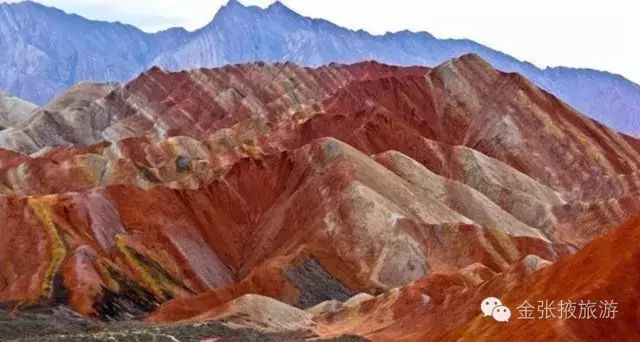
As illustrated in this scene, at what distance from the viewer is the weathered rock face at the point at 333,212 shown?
73.4 metres

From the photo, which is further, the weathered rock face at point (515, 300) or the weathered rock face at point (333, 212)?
the weathered rock face at point (333, 212)

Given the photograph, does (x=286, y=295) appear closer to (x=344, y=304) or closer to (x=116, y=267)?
(x=344, y=304)

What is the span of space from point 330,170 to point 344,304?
33.1 m

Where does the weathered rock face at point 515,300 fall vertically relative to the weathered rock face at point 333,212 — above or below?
below

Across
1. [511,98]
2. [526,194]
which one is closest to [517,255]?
[526,194]

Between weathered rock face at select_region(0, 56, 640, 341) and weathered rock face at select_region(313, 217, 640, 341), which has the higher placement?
weathered rock face at select_region(0, 56, 640, 341)

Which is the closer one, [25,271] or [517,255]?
[25,271]

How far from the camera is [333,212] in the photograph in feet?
317

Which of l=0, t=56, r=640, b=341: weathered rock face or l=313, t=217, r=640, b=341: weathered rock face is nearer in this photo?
l=313, t=217, r=640, b=341: weathered rock face

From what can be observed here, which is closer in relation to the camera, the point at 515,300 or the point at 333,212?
the point at 515,300

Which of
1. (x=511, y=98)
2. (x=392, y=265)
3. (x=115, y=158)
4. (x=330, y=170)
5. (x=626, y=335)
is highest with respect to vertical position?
(x=511, y=98)

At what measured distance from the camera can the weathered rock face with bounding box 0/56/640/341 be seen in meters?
73.4

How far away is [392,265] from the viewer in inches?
3524

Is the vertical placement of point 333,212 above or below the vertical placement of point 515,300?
above
